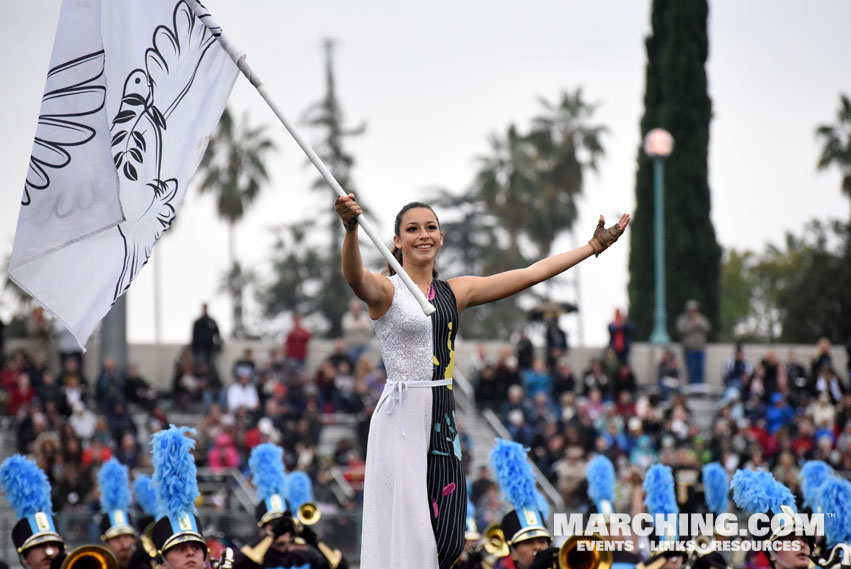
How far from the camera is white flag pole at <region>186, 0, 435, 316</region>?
5.68 m

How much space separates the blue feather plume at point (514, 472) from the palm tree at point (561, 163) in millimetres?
37825

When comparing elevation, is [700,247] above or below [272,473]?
above

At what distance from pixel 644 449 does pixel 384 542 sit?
1227 centimetres

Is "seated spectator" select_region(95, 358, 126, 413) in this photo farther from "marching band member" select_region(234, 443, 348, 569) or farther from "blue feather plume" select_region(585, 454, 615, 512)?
"blue feather plume" select_region(585, 454, 615, 512)

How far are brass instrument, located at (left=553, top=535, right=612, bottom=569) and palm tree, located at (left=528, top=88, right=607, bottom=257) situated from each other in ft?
126

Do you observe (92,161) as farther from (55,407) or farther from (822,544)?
(55,407)

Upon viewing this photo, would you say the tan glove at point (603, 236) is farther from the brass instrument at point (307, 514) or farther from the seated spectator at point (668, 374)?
the seated spectator at point (668, 374)

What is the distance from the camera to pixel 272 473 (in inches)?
388

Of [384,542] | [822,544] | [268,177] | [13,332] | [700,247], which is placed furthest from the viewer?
[268,177]

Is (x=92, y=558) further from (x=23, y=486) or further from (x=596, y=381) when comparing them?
(x=596, y=381)

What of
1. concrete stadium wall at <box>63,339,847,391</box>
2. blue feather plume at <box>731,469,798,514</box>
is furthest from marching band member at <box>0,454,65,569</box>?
concrete stadium wall at <box>63,339,847,391</box>

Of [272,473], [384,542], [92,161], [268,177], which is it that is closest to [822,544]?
[272,473]

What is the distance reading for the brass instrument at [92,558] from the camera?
7.75m

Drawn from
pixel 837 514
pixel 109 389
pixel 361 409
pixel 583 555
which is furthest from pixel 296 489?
pixel 109 389
